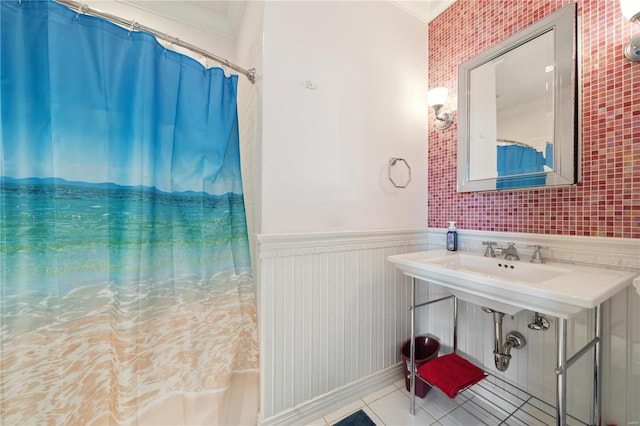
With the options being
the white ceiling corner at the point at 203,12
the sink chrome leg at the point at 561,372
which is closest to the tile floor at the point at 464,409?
the sink chrome leg at the point at 561,372

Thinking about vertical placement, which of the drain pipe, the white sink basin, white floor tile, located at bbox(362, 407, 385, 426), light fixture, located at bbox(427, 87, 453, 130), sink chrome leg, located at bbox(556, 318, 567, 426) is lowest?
white floor tile, located at bbox(362, 407, 385, 426)

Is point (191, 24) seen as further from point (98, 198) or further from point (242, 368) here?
point (242, 368)

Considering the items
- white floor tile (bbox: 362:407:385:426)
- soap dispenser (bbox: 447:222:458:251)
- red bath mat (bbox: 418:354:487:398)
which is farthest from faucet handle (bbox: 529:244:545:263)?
white floor tile (bbox: 362:407:385:426)

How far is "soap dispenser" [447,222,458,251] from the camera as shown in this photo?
1.54m

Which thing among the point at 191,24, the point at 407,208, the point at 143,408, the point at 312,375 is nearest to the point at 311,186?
the point at 407,208

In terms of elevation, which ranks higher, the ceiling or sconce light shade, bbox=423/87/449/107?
the ceiling

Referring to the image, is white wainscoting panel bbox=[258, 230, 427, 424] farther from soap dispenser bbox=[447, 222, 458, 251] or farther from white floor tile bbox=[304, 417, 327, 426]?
soap dispenser bbox=[447, 222, 458, 251]

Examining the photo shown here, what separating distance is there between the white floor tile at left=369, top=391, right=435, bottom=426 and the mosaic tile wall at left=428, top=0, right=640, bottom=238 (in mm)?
1104

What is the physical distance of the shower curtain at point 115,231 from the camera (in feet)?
2.69

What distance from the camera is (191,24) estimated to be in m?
1.85

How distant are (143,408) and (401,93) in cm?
219

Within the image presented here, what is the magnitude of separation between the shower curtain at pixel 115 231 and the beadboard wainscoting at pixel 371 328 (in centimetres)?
19

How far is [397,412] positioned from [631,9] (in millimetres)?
2026

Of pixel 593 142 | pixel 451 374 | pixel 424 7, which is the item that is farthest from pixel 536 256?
pixel 424 7
